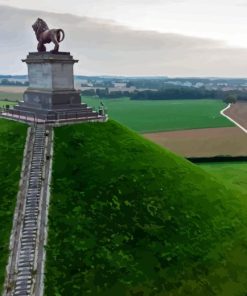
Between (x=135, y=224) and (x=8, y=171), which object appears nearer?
(x=135, y=224)

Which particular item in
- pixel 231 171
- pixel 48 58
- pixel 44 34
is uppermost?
pixel 44 34

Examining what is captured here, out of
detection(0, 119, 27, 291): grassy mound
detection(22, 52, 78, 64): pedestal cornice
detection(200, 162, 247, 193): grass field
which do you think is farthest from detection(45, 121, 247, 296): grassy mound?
detection(200, 162, 247, 193): grass field

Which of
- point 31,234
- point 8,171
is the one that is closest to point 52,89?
point 8,171

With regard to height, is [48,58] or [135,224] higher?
[48,58]

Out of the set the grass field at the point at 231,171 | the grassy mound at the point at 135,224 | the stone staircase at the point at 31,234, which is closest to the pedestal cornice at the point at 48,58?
the grassy mound at the point at 135,224

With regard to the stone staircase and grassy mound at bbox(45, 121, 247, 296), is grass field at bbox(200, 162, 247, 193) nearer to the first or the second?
grassy mound at bbox(45, 121, 247, 296)

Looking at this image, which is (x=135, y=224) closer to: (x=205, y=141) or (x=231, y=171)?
(x=231, y=171)
